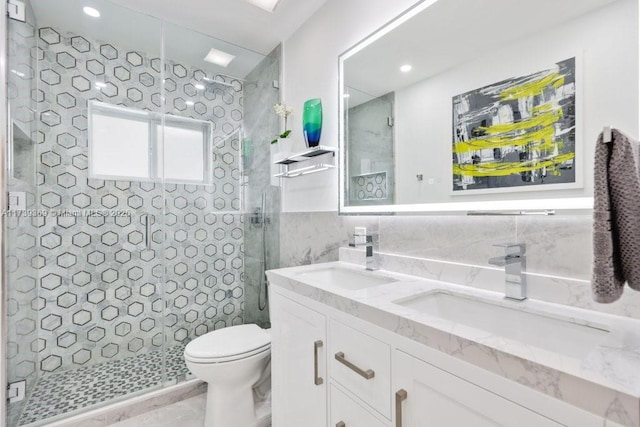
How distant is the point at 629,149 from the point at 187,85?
2517 millimetres

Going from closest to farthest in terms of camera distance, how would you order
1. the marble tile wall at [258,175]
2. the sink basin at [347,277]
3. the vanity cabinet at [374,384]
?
the vanity cabinet at [374,384] → the sink basin at [347,277] → the marble tile wall at [258,175]

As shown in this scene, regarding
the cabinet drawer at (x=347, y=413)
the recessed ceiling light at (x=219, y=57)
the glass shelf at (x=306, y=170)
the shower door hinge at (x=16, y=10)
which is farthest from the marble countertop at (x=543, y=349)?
the shower door hinge at (x=16, y=10)

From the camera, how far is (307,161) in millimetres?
1984

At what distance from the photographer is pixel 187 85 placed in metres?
2.29

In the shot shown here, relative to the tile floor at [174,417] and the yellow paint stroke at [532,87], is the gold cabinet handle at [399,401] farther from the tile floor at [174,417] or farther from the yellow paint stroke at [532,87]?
the tile floor at [174,417]

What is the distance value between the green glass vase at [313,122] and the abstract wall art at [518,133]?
2.76 feet

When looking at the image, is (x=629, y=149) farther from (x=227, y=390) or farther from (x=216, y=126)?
(x=216, y=126)

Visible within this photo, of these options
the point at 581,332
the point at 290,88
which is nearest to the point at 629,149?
the point at 581,332

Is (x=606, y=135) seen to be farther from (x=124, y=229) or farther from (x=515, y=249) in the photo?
(x=124, y=229)

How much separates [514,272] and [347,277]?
0.78m

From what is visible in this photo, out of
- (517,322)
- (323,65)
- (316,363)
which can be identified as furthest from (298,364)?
(323,65)

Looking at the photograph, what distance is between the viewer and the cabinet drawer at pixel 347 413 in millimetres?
875

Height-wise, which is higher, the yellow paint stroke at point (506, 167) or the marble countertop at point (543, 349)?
the yellow paint stroke at point (506, 167)

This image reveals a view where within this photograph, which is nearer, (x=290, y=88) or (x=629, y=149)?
(x=629, y=149)
